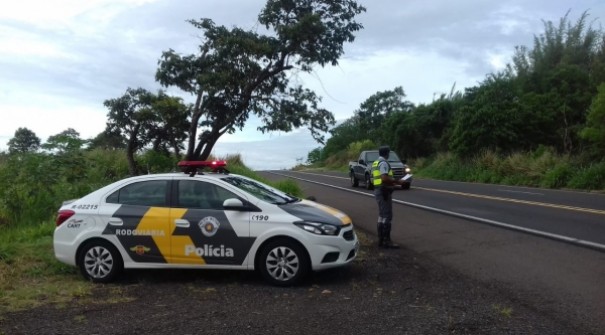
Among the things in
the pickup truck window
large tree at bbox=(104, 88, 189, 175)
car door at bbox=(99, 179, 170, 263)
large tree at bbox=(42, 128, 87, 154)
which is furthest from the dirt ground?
the pickup truck window

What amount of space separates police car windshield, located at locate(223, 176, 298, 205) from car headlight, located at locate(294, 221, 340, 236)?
664 millimetres

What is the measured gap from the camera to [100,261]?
7.59 meters

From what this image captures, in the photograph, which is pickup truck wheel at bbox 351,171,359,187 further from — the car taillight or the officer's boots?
the car taillight

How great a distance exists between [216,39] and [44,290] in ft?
30.4

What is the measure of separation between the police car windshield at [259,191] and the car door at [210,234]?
0.39 m

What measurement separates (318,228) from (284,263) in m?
0.61

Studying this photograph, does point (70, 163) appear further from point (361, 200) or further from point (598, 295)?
point (598, 295)

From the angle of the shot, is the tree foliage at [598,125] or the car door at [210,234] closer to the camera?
the car door at [210,234]

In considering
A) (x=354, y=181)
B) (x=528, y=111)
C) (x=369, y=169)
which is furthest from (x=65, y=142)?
(x=528, y=111)

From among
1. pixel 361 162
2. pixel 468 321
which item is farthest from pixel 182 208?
pixel 361 162

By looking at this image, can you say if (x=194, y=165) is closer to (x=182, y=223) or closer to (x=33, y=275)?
(x=182, y=223)

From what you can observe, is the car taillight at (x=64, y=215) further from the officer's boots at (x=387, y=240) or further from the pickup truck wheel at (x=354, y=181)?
the pickup truck wheel at (x=354, y=181)

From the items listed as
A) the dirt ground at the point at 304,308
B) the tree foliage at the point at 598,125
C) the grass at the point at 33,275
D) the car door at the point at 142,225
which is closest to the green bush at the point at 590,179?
the tree foliage at the point at 598,125

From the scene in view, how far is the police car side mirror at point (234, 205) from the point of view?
7.35 metres
